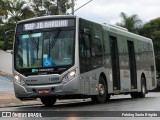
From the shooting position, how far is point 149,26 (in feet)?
262

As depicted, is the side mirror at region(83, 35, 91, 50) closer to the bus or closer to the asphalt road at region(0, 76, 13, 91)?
the bus

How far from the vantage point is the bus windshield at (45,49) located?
1811 cm

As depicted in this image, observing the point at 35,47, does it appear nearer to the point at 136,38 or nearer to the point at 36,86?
the point at 36,86

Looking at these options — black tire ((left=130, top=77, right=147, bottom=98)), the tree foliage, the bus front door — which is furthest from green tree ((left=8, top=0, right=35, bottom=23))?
the bus front door

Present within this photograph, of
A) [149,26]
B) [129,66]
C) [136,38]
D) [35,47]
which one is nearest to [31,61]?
[35,47]

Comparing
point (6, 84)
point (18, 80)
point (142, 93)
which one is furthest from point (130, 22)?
point (18, 80)

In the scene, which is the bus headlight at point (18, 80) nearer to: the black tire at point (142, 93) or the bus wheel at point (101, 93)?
the bus wheel at point (101, 93)

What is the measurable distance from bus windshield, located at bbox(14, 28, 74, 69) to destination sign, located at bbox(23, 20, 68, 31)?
21cm

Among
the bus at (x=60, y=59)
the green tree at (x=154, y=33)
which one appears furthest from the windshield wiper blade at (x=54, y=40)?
the green tree at (x=154, y=33)

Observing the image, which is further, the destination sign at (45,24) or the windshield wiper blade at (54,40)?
the destination sign at (45,24)

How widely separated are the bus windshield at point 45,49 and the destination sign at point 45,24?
21cm

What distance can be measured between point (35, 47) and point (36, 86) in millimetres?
1483

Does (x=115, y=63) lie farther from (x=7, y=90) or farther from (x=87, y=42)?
(x=7, y=90)

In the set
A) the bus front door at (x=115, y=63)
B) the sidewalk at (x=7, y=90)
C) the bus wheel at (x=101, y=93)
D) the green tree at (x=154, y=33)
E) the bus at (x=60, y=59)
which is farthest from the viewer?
the green tree at (x=154, y=33)
